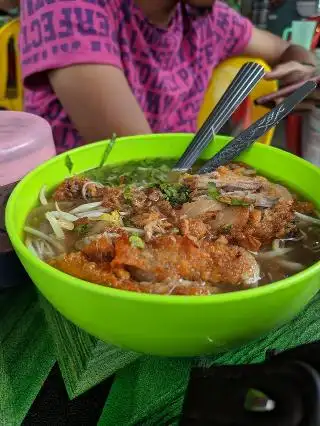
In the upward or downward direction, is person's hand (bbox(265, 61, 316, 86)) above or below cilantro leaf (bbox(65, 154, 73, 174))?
below

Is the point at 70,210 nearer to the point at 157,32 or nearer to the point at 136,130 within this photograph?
the point at 136,130

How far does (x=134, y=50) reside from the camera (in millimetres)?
1488

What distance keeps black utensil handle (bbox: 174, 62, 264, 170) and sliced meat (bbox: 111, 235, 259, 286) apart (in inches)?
12.6

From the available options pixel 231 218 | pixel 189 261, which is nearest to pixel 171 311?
pixel 189 261

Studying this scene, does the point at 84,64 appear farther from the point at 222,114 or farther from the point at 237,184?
the point at 237,184

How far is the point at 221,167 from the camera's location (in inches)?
34.3

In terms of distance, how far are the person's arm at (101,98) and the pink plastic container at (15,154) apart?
367 mm

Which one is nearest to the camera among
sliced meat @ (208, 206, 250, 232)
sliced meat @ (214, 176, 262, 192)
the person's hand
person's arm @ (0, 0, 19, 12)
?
sliced meat @ (208, 206, 250, 232)

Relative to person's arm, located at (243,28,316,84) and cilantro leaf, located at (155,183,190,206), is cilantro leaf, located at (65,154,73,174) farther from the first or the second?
person's arm, located at (243,28,316,84)

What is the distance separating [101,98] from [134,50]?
0.30m

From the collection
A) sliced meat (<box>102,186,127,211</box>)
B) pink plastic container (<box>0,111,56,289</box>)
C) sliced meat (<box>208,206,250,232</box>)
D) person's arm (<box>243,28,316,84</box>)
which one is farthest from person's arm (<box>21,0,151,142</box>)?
person's arm (<box>243,28,316,84</box>)

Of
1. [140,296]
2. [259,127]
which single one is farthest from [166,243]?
[259,127]

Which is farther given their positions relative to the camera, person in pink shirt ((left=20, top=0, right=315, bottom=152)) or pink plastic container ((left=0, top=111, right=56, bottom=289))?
person in pink shirt ((left=20, top=0, right=315, bottom=152))

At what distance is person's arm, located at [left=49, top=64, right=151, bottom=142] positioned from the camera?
127cm
